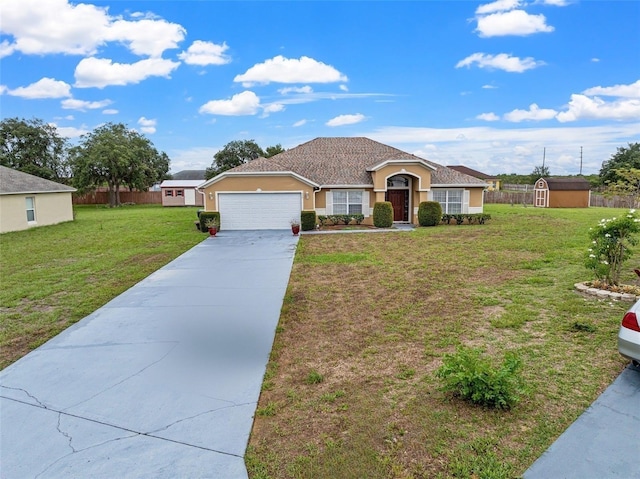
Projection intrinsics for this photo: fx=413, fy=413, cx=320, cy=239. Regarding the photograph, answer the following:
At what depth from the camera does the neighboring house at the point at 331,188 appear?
2047 cm

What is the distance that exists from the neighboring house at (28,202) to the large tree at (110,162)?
1454cm

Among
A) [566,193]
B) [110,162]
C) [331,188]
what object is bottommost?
→ [566,193]

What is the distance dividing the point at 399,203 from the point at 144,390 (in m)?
19.8

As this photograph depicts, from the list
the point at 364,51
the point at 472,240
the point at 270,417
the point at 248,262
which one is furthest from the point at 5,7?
the point at 472,240

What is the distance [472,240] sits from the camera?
1592 centimetres

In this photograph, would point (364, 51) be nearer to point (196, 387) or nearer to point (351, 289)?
point (351, 289)

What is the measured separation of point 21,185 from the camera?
22078 mm

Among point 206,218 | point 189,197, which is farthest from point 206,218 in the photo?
point 189,197

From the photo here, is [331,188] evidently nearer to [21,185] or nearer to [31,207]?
[31,207]

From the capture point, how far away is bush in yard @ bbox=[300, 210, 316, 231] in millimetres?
20034

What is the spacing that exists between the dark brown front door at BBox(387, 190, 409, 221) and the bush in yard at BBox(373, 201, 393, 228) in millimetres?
2230

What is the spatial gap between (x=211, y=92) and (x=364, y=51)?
1024 cm

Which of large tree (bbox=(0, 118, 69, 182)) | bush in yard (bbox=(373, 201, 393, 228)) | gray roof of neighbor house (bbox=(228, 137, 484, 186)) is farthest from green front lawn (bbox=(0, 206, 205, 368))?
large tree (bbox=(0, 118, 69, 182))

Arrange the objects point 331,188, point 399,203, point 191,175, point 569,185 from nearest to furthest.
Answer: point 331,188 < point 399,203 < point 569,185 < point 191,175
